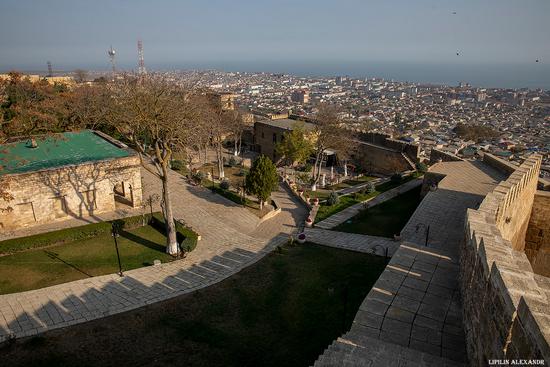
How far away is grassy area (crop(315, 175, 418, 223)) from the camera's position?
73.2 feet

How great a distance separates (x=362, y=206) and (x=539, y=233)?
382 inches

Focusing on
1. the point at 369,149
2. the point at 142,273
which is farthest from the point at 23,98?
the point at 369,149

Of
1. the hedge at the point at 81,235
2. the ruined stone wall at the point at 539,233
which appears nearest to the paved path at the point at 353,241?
the hedge at the point at 81,235

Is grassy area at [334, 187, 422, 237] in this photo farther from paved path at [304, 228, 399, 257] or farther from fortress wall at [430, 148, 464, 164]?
fortress wall at [430, 148, 464, 164]

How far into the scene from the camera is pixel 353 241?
58.4 ft

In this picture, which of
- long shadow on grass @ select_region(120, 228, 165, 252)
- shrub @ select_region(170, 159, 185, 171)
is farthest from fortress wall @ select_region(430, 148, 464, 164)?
long shadow on grass @ select_region(120, 228, 165, 252)

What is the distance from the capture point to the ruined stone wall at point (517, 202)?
13.8 meters

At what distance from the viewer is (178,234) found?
61.8ft

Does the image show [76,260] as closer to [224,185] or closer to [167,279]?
[167,279]

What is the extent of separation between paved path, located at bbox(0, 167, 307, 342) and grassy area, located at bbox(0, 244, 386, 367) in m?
0.67

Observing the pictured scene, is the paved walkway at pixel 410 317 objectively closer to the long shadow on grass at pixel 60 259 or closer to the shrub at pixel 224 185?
the long shadow on grass at pixel 60 259

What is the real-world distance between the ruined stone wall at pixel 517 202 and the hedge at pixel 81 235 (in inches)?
523

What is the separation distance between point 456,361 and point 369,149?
28.8 metres

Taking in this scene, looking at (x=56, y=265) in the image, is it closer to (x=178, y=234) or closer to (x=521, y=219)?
(x=178, y=234)
